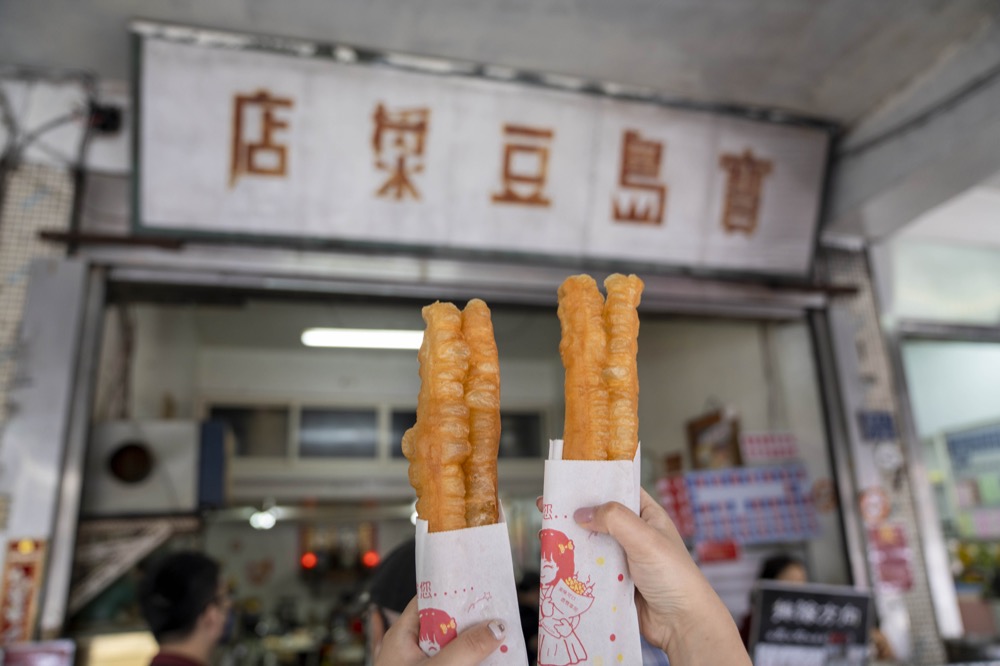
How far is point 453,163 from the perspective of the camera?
4.14 m

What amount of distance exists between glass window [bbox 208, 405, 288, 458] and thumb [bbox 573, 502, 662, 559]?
8417mm

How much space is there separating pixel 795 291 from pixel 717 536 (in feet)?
6.22

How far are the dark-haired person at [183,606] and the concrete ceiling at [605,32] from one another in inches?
109

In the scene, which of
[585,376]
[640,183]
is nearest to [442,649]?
[585,376]

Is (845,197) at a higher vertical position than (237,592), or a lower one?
higher

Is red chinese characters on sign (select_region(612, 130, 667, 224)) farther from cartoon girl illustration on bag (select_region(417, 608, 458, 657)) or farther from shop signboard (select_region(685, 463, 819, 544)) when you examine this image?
cartoon girl illustration on bag (select_region(417, 608, 458, 657))

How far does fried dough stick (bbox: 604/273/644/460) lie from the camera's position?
Result: 123cm

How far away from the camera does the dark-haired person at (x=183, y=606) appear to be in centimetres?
293

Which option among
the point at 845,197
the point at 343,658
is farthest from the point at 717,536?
the point at 343,658

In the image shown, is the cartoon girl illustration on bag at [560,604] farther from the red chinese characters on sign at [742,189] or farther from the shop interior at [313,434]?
the red chinese characters on sign at [742,189]

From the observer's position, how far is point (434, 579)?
1114 millimetres

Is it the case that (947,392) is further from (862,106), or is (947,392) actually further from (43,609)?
(43,609)

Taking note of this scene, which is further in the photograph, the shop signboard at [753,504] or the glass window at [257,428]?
the glass window at [257,428]

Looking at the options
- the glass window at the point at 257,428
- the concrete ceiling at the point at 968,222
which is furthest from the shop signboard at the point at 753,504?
the glass window at the point at 257,428
